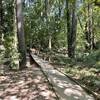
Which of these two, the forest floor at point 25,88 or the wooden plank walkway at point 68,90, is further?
the wooden plank walkway at point 68,90

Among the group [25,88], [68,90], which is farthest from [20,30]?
[68,90]

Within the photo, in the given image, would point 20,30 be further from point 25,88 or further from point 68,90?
point 68,90

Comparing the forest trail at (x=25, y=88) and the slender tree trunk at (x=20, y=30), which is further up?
the slender tree trunk at (x=20, y=30)

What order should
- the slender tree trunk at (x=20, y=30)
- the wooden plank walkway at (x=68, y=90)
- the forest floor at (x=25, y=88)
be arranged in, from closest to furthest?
1. the forest floor at (x=25, y=88)
2. the wooden plank walkway at (x=68, y=90)
3. the slender tree trunk at (x=20, y=30)

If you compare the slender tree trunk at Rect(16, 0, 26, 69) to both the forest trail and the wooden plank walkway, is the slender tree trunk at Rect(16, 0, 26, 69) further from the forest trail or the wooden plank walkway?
the wooden plank walkway

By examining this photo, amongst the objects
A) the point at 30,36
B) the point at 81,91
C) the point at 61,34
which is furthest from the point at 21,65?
the point at 61,34

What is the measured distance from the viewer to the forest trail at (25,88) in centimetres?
848

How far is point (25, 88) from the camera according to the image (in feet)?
30.9

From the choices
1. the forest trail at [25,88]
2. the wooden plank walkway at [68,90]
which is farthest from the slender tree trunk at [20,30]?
the wooden plank walkway at [68,90]

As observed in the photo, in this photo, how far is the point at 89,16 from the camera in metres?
28.5

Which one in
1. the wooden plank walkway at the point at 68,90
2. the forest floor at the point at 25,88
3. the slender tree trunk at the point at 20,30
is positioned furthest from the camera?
the slender tree trunk at the point at 20,30

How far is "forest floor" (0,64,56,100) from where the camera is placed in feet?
27.8

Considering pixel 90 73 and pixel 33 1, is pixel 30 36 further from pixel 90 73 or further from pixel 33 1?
pixel 90 73

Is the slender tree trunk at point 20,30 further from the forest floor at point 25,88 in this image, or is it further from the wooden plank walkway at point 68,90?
the wooden plank walkway at point 68,90
